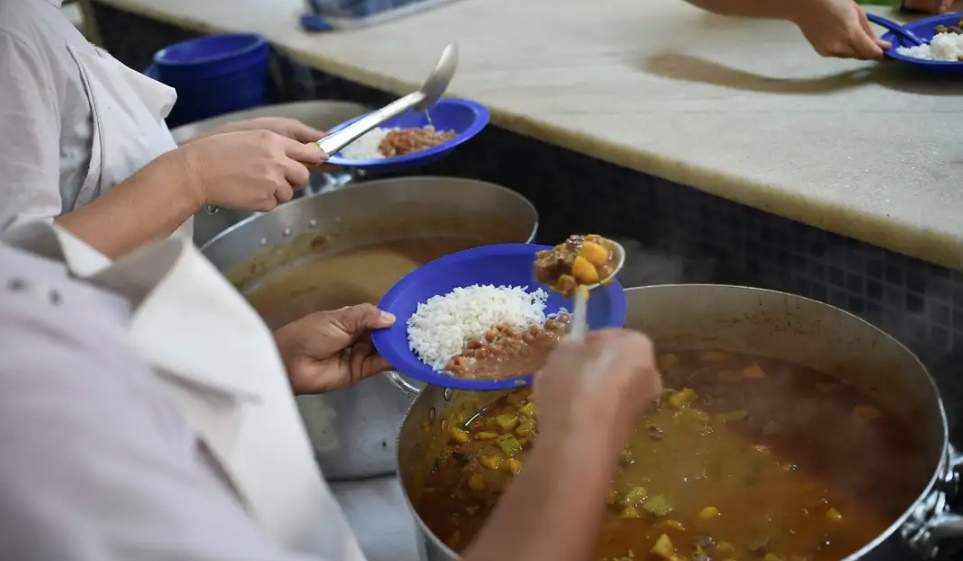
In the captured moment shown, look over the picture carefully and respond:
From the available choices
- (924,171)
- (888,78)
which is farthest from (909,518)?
(888,78)

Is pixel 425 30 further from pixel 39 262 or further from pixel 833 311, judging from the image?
pixel 39 262

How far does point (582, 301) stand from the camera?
85 centimetres

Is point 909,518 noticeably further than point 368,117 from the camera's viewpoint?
No

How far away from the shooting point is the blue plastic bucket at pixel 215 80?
71.6 inches

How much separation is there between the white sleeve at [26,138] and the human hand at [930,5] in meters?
1.41

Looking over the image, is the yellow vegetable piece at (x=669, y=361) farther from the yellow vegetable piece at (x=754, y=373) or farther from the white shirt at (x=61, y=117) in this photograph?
the white shirt at (x=61, y=117)

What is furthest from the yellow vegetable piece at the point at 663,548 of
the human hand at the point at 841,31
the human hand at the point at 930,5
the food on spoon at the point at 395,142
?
the human hand at the point at 930,5

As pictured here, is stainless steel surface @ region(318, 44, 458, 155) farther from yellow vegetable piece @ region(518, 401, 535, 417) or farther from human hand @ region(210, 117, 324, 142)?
yellow vegetable piece @ region(518, 401, 535, 417)

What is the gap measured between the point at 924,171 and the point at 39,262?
37.5 inches

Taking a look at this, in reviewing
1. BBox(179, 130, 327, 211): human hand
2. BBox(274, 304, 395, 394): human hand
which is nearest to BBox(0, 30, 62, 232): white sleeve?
BBox(179, 130, 327, 211): human hand

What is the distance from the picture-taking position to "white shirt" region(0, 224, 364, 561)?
430mm

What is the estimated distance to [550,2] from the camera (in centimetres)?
203

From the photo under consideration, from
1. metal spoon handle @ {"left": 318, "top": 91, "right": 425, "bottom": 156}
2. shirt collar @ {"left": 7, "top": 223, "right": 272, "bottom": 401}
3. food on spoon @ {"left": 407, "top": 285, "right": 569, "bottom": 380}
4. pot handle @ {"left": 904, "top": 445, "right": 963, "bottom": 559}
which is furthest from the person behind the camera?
metal spoon handle @ {"left": 318, "top": 91, "right": 425, "bottom": 156}

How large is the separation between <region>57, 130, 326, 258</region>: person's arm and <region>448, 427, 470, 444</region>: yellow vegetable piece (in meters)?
0.39
